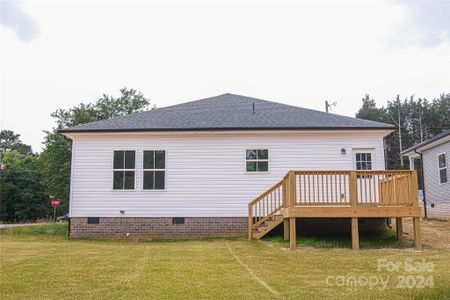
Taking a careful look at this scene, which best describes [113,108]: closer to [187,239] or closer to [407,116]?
[187,239]

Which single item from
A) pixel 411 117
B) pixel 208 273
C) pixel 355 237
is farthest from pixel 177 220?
pixel 411 117

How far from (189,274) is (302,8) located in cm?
1186

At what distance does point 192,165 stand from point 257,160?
2.18 metres

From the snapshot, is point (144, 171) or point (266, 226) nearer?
point (266, 226)

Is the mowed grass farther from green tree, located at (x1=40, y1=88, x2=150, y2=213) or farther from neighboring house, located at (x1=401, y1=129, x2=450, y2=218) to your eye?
green tree, located at (x1=40, y1=88, x2=150, y2=213)

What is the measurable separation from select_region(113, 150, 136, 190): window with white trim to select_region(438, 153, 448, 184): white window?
12.6m

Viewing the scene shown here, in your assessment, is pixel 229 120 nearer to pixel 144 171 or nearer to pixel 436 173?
pixel 144 171

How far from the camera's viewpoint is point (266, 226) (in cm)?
1267

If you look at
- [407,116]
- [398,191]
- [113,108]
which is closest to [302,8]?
[398,191]

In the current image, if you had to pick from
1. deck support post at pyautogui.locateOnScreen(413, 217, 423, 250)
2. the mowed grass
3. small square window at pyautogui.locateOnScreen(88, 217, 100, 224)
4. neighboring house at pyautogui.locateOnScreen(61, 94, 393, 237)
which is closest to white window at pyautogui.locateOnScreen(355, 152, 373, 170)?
neighboring house at pyautogui.locateOnScreen(61, 94, 393, 237)

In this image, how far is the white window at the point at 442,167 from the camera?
17.9 metres

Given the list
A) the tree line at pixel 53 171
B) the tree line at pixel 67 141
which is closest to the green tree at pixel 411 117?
the tree line at pixel 67 141

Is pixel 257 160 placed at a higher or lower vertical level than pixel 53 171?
lower

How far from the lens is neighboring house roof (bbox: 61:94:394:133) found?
14305mm
